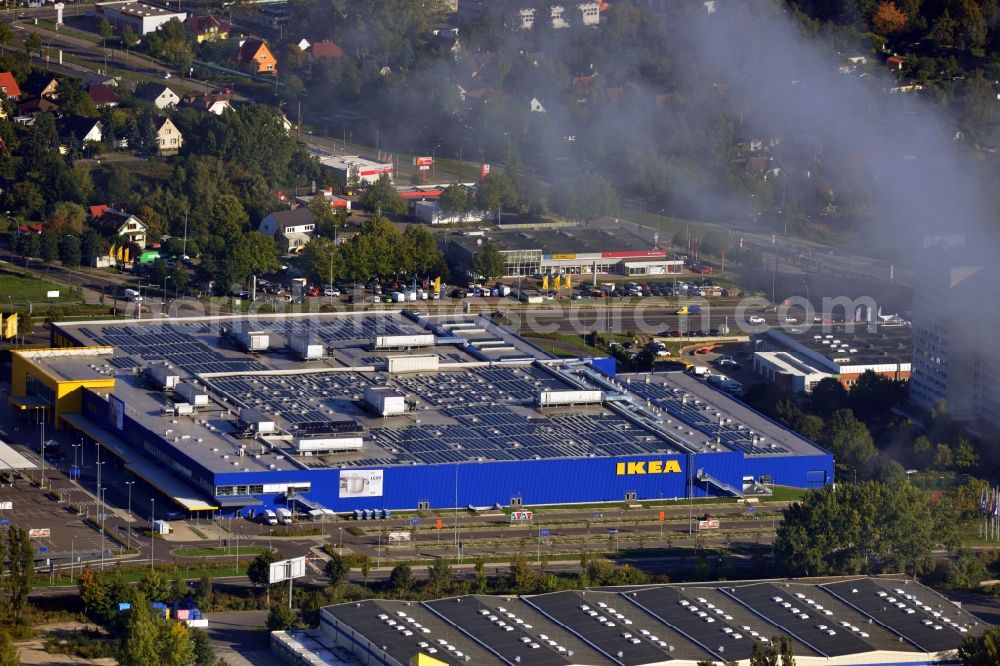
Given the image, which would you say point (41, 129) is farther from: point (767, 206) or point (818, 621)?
point (818, 621)

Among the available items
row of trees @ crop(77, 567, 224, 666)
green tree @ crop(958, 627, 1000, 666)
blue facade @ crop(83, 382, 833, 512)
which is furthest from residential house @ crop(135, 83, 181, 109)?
green tree @ crop(958, 627, 1000, 666)

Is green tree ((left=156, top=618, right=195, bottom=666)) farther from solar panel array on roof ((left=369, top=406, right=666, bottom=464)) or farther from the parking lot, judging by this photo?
solar panel array on roof ((left=369, top=406, right=666, bottom=464))

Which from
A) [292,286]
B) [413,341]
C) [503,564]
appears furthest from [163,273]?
[503,564]

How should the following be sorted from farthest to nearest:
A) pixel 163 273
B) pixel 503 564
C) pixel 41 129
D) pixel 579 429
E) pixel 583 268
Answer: pixel 41 129 < pixel 583 268 < pixel 163 273 < pixel 579 429 < pixel 503 564

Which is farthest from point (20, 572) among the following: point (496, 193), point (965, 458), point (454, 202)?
point (496, 193)

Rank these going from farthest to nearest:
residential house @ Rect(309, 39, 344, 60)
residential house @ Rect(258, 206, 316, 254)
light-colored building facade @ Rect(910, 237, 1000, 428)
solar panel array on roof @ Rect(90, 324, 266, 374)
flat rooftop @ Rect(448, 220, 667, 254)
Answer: residential house @ Rect(309, 39, 344, 60), residential house @ Rect(258, 206, 316, 254), flat rooftop @ Rect(448, 220, 667, 254), light-colored building facade @ Rect(910, 237, 1000, 428), solar panel array on roof @ Rect(90, 324, 266, 374)

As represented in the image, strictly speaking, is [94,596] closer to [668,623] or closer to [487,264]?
[668,623]

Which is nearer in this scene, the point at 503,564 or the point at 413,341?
the point at 503,564
